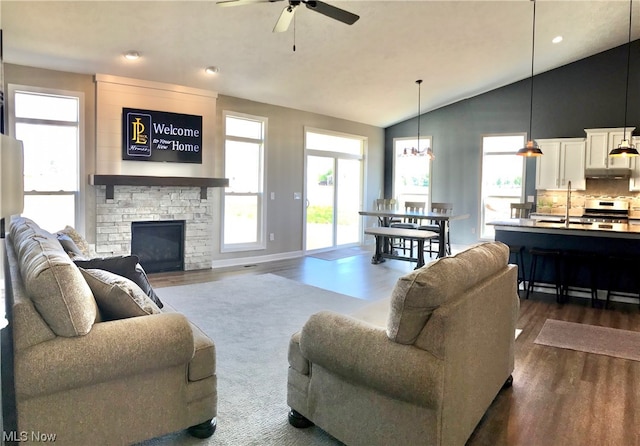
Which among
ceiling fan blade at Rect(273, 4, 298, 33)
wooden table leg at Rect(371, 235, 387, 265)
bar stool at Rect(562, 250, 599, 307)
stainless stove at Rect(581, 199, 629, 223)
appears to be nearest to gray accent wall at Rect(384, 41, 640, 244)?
stainless stove at Rect(581, 199, 629, 223)

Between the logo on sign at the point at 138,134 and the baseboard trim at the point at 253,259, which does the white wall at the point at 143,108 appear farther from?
the baseboard trim at the point at 253,259

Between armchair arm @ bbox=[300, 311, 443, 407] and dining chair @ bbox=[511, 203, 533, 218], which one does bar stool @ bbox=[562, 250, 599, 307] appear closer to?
dining chair @ bbox=[511, 203, 533, 218]

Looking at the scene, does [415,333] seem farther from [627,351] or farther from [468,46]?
[468,46]

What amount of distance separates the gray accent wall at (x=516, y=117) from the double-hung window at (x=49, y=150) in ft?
19.3

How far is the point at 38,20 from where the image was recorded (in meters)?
4.32

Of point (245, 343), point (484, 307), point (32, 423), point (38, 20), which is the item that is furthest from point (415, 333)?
point (38, 20)

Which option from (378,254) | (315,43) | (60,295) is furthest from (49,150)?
(378,254)

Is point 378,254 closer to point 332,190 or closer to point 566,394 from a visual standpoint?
point 332,190

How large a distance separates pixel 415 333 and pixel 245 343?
2.08m

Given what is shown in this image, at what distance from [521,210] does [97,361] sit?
308 inches

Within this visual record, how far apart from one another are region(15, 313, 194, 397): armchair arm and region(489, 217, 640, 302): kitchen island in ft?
15.7

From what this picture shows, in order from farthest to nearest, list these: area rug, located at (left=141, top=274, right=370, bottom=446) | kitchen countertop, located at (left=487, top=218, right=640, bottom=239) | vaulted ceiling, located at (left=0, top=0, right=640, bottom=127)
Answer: kitchen countertop, located at (left=487, top=218, right=640, bottom=239)
vaulted ceiling, located at (left=0, top=0, right=640, bottom=127)
area rug, located at (left=141, top=274, right=370, bottom=446)

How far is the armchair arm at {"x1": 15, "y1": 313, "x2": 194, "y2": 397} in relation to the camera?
176 centimetres

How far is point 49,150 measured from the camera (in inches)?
218
